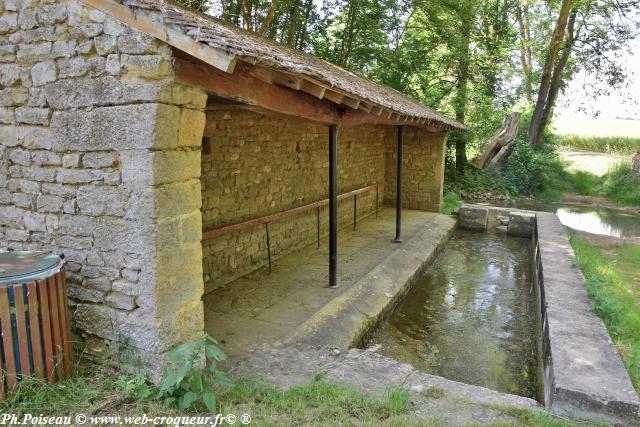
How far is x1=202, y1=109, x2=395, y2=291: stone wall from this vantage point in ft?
19.8

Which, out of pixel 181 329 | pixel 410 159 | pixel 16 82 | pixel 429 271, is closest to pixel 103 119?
pixel 16 82

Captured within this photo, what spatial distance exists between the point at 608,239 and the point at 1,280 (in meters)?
12.0

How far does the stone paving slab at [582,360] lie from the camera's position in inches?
136

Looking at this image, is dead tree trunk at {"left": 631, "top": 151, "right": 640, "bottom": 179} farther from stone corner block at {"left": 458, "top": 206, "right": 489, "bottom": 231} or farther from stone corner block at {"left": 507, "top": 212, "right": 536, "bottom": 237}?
stone corner block at {"left": 458, "top": 206, "right": 489, "bottom": 231}

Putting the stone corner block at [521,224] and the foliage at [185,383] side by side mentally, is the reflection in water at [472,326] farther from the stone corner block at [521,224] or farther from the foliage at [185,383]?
the foliage at [185,383]

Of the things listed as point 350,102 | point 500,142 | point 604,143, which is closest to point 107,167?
point 350,102

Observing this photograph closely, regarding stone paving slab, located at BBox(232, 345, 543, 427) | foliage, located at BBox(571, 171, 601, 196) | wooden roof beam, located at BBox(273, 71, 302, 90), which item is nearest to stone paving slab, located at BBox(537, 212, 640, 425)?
stone paving slab, located at BBox(232, 345, 543, 427)

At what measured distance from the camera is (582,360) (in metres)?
4.05

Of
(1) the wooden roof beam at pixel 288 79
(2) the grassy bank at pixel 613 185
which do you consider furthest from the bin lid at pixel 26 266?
(2) the grassy bank at pixel 613 185

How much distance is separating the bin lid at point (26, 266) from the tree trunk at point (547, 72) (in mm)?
17950

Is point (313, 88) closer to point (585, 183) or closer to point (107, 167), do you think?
point (107, 167)

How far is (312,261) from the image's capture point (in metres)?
7.53

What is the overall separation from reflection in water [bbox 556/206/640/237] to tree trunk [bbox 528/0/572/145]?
3650 mm

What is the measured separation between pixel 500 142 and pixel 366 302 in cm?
1365
